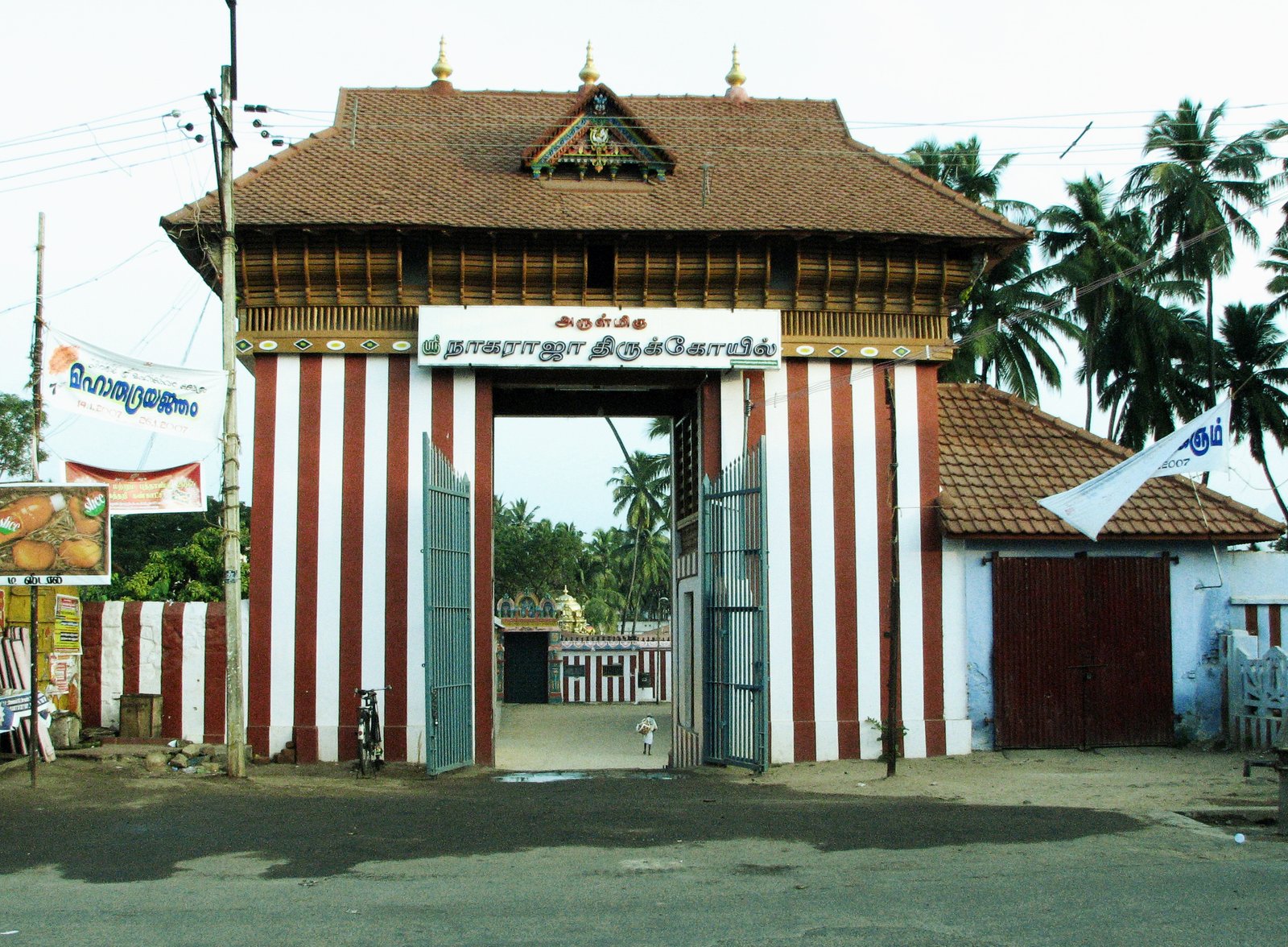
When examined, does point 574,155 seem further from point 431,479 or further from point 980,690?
point 980,690

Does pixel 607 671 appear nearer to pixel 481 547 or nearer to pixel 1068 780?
pixel 481 547

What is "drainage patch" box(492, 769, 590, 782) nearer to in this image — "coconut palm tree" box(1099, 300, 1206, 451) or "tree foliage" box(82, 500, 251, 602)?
"tree foliage" box(82, 500, 251, 602)

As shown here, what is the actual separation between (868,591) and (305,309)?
28.0ft

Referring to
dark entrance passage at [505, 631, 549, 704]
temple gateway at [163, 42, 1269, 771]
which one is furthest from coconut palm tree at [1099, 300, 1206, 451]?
temple gateway at [163, 42, 1269, 771]

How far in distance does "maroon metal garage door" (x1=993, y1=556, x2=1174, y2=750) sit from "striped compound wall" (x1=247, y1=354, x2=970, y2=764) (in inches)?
30.8

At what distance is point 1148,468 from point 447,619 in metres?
8.78

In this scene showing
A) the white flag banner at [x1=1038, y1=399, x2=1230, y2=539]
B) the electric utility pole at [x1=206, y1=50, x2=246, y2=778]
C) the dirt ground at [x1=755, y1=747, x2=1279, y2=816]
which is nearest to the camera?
the dirt ground at [x1=755, y1=747, x2=1279, y2=816]

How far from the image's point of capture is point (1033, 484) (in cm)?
1720

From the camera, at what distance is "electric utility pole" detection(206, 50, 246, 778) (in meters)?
14.1

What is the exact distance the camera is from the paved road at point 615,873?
23.3 feet

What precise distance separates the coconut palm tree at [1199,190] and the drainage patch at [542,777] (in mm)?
29531

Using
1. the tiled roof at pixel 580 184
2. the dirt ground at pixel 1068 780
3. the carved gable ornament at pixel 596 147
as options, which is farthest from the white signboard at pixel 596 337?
the dirt ground at pixel 1068 780

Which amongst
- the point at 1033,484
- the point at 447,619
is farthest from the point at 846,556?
the point at 447,619

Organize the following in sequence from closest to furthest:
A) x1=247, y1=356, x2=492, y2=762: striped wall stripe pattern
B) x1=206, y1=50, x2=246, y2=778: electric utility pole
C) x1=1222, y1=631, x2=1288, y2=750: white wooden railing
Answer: x1=206, y1=50, x2=246, y2=778: electric utility pole, x1=1222, y1=631, x2=1288, y2=750: white wooden railing, x1=247, y1=356, x2=492, y2=762: striped wall stripe pattern
